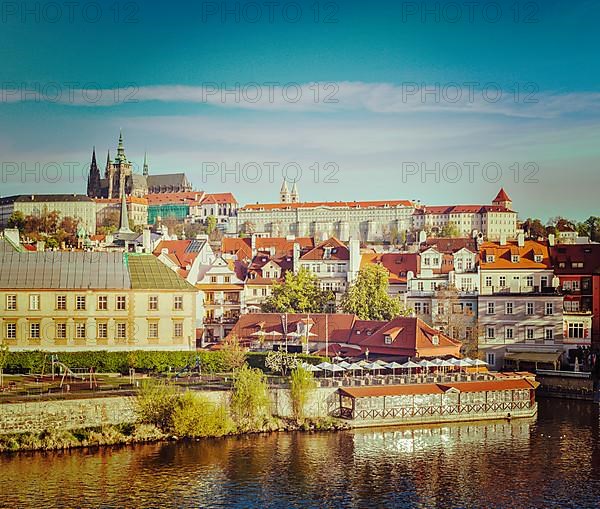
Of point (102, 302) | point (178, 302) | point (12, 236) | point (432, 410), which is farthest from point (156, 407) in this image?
point (12, 236)

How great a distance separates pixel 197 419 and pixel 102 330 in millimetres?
14152

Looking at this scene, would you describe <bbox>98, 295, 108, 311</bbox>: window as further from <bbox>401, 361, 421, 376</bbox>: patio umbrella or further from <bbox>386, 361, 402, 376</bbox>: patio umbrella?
<bbox>401, 361, 421, 376</bbox>: patio umbrella

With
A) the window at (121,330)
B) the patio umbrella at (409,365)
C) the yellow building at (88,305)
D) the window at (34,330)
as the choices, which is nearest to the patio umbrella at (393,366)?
the patio umbrella at (409,365)

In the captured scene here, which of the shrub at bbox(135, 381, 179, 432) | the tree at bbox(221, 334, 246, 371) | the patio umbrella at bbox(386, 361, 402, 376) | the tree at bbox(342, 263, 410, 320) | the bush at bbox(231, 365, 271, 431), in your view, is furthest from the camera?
the tree at bbox(342, 263, 410, 320)

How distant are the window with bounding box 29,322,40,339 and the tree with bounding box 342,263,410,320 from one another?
78.6 ft

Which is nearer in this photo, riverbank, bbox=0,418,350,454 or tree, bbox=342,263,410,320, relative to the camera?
riverbank, bbox=0,418,350,454

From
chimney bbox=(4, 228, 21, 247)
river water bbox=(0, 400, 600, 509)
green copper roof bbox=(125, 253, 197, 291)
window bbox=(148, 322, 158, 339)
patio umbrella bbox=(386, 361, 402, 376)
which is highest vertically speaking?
chimney bbox=(4, 228, 21, 247)

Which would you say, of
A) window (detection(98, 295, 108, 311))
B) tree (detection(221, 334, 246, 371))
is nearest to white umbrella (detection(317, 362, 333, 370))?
tree (detection(221, 334, 246, 371))

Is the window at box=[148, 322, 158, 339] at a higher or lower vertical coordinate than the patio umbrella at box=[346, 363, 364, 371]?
higher

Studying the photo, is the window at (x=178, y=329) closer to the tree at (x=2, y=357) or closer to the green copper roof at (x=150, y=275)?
the green copper roof at (x=150, y=275)

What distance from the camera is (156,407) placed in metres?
48.6

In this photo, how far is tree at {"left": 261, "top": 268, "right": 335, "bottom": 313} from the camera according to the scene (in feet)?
254

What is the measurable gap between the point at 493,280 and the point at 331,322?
1889 cm

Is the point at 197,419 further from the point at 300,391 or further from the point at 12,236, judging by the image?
the point at 12,236
